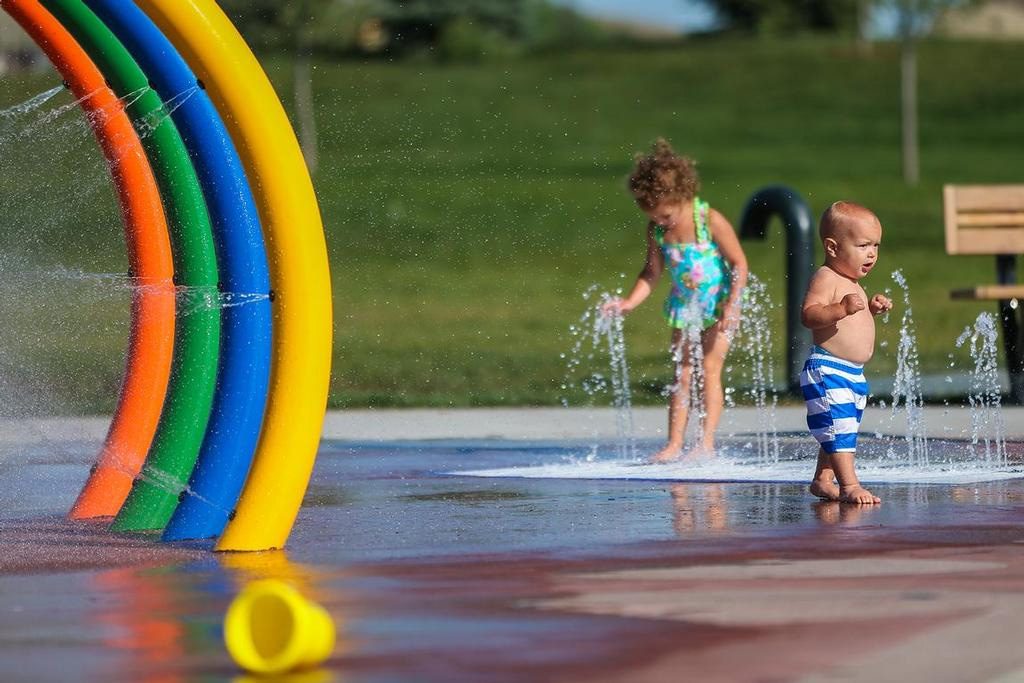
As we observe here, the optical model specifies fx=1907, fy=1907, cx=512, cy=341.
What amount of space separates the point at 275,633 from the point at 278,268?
1712mm

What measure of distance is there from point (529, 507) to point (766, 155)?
31.8 m

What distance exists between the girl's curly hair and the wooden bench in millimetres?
3407

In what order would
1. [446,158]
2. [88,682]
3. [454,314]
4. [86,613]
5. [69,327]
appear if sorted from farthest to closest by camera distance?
[446,158] → [454,314] → [69,327] → [86,613] → [88,682]

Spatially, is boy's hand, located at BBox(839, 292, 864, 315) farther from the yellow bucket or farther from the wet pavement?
the yellow bucket

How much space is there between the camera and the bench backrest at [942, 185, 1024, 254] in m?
11.3

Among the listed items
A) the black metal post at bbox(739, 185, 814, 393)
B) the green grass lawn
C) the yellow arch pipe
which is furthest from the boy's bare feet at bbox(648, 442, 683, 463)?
the green grass lawn

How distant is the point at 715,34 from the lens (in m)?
72.9

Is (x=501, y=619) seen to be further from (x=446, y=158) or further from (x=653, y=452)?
(x=446, y=158)

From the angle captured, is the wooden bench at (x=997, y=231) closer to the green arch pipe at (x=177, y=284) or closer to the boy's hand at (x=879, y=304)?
the boy's hand at (x=879, y=304)

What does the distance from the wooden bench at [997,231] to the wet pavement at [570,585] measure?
4339mm

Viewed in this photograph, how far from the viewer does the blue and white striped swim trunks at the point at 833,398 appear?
648cm

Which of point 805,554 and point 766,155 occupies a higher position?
point 766,155

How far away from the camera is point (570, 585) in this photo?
4.75 meters

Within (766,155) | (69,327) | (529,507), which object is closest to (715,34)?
(766,155)
